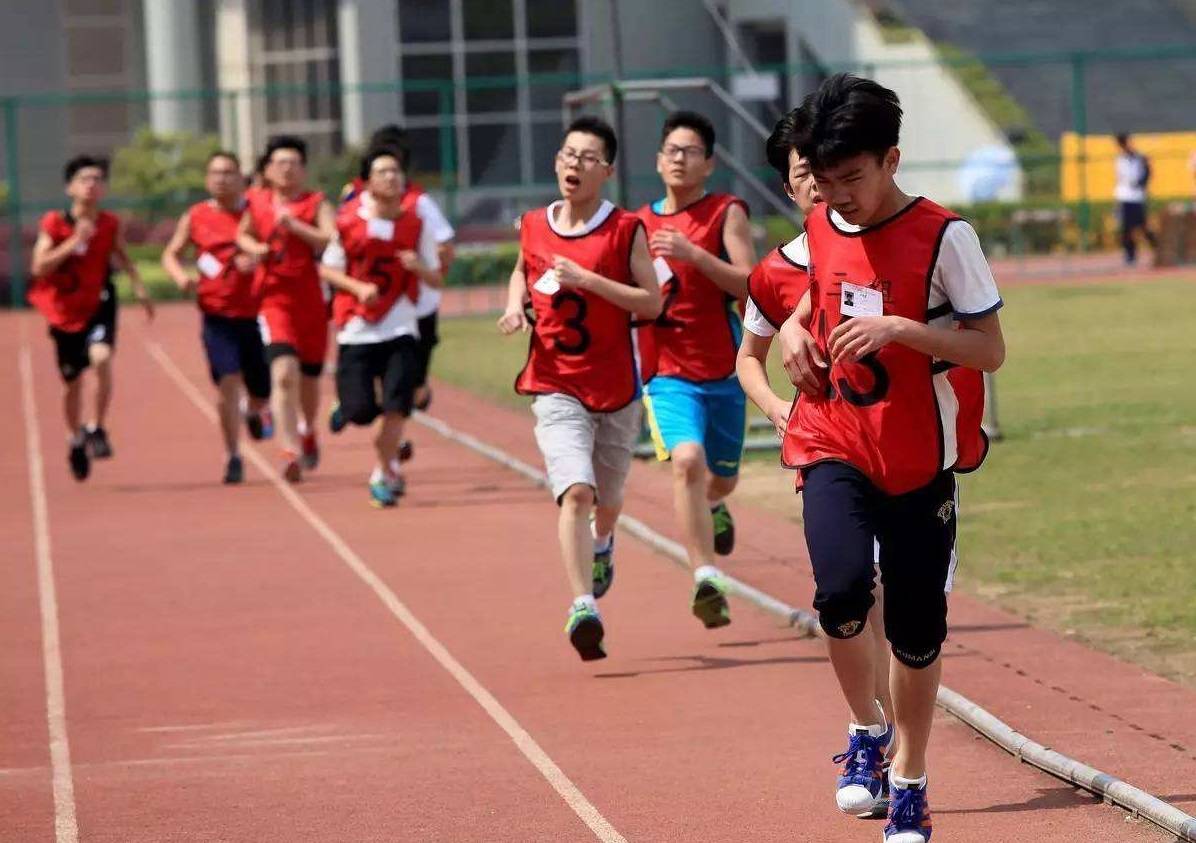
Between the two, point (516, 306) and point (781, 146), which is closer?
point (781, 146)

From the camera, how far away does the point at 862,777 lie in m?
6.19

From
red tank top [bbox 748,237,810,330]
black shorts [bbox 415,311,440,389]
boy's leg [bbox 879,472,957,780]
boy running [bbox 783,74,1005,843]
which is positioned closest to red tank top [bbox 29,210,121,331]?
black shorts [bbox 415,311,440,389]

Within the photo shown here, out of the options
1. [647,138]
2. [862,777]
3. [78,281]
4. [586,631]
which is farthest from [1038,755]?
[647,138]

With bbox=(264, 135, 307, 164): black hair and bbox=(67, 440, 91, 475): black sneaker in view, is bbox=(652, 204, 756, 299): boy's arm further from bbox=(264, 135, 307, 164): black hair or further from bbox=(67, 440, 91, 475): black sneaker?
bbox=(67, 440, 91, 475): black sneaker

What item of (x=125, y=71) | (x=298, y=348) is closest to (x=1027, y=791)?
(x=298, y=348)

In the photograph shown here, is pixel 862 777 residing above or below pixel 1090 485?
above

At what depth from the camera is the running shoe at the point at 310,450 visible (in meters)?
15.1

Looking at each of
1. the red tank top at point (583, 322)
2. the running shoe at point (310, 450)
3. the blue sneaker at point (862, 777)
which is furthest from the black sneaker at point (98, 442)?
the blue sneaker at point (862, 777)

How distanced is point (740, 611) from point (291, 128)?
98.4 ft

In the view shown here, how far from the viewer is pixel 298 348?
14.8m

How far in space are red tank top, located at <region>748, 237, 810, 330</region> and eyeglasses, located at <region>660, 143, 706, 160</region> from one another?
296 cm

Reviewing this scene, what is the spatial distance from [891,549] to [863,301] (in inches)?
26.9

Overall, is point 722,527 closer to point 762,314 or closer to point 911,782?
point 762,314

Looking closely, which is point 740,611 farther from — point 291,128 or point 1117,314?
point 291,128
